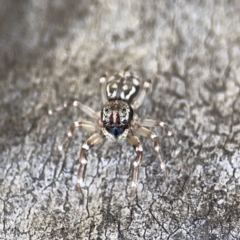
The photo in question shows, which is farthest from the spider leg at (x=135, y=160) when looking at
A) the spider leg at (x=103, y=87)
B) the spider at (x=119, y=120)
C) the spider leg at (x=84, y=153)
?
the spider leg at (x=103, y=87)

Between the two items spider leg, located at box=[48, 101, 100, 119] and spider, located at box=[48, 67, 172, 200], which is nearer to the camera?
spider, located at box=[48, 67, 172, 200]

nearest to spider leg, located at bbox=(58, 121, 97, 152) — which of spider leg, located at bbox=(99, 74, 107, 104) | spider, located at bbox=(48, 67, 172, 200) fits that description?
spider, located at bbox=(48, 67, 172, 200)

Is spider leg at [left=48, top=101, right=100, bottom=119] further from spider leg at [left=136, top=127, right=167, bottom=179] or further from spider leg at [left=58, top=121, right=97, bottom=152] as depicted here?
spider leg at [left=136, top=127, right=167, bottom=179]

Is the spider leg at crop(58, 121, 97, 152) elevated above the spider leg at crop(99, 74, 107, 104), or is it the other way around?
the spider leg at crop(99, 74, 107, 104)

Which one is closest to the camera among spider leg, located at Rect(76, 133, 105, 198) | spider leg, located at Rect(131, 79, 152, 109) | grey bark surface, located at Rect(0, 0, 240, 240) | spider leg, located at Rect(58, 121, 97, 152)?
grey bark surface, located at Rect(0, 0, 240, 240)

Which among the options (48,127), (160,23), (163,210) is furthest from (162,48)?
(163,210)

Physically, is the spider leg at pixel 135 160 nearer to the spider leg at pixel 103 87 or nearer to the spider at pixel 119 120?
the spider at pixel 119 120
